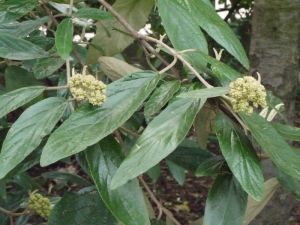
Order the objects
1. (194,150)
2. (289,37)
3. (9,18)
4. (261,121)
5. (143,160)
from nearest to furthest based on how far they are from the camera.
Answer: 1. (143,160)
2. (261,121)
3. (9,18)
4. (194,150)
5. (289,37)

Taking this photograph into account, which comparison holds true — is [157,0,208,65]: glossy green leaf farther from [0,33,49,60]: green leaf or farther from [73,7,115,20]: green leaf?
[0,33,49,60]: green leaf

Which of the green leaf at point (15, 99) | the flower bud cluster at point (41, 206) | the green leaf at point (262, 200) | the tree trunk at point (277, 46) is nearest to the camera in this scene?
the green leaf at point (15, 99)

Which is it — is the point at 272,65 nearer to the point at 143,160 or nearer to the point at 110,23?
the point at 110,23

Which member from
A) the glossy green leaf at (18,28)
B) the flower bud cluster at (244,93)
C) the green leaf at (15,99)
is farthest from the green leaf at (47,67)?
the flower bud cluster at (244,93)

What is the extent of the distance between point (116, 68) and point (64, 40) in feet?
0.46

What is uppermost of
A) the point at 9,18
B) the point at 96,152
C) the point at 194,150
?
the point at 9,18

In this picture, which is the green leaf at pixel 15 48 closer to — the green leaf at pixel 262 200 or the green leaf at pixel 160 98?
the green leaf at pixel 160 98

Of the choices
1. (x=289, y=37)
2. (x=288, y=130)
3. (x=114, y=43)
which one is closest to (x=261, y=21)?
(x=289, y=37)

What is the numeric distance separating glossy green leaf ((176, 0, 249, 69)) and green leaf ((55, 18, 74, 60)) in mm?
197

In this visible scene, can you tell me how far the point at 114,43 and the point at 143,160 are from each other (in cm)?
57

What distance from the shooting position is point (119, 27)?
112cm

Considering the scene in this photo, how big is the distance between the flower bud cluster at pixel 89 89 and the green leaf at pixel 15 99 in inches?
3.7

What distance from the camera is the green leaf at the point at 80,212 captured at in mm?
896

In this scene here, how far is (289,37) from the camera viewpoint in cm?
129
